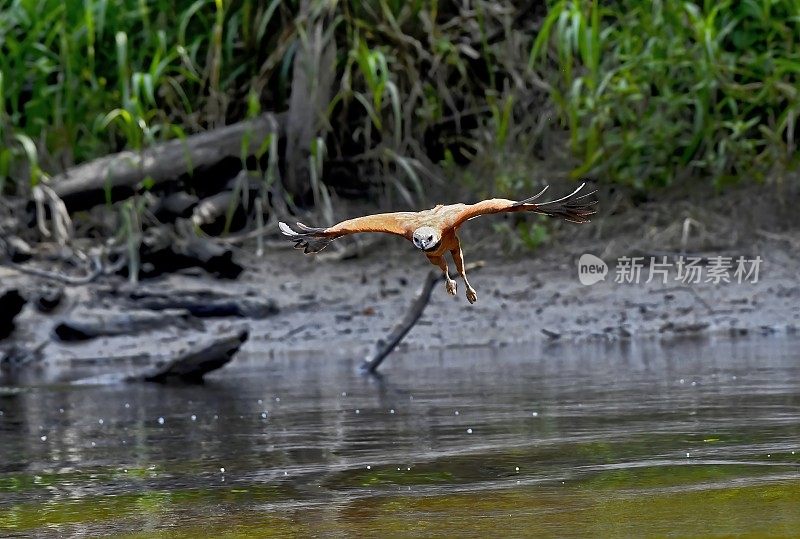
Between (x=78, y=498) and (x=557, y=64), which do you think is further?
(x=557, y=64)

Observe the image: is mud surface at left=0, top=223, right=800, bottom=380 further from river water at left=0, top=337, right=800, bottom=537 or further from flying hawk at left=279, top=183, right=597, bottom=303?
flying hawk at left=279, top=183, right=597, bottom=303

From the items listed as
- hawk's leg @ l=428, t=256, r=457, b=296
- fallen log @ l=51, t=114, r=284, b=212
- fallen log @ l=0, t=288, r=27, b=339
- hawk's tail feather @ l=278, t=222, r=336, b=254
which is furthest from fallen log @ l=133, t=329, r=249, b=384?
hawk's leg @ l=428, t=256, r=457, b=296

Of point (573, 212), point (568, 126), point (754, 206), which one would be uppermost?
point (568, 126)

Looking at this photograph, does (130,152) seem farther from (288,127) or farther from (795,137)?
(795,137)

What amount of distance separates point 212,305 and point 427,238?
4933mm

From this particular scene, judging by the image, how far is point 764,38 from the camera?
1011 centimetres

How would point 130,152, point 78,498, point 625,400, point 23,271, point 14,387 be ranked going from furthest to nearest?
point 130,152
point 23,271
point 14,387
point 625,400
point 78,498

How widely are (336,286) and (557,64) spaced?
92.1 inches

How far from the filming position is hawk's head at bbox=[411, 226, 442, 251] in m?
4.75

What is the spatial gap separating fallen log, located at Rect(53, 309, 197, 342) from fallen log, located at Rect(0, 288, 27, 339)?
9.9 inches

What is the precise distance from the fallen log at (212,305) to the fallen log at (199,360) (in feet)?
5.20

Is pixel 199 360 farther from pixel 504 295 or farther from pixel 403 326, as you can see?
pixel 504 295

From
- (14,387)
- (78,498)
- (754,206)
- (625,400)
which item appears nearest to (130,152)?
(14,387)

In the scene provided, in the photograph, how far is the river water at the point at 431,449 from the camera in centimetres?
402
